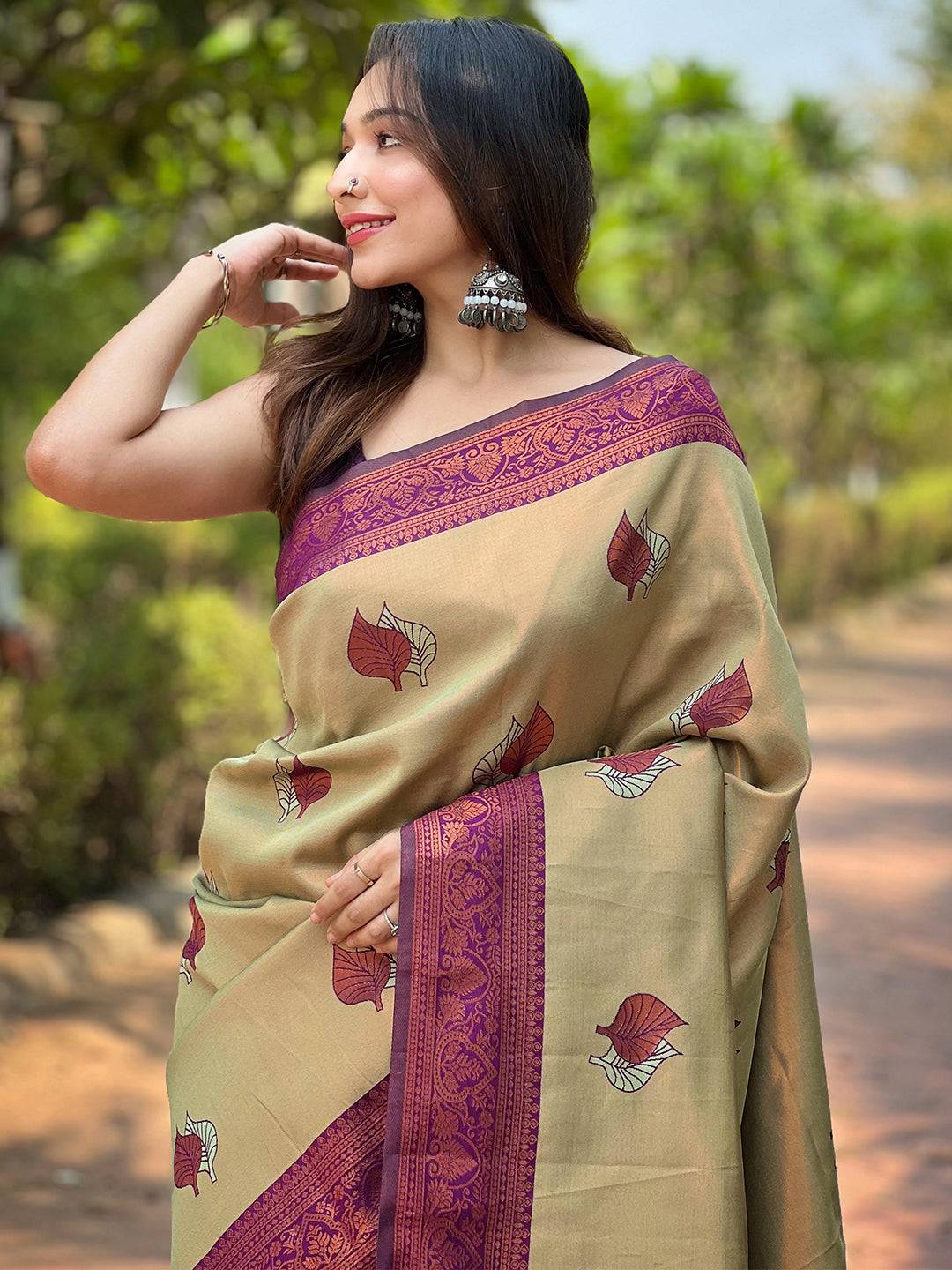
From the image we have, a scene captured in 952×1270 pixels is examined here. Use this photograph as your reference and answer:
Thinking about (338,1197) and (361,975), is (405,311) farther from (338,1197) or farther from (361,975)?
(338,1197)

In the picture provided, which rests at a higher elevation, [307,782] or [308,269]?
[308,269]

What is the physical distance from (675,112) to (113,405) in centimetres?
1057

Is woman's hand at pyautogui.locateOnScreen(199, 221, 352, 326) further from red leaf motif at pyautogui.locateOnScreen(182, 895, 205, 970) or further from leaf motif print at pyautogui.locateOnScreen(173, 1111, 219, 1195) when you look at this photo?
leaf motif print at pyautogui.locateOnScreen(173, 1111, 219, 1195)

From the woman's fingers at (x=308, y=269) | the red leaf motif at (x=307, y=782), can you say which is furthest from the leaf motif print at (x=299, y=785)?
the woman's fingers at (x=308, y=269)

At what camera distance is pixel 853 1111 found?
175 inches

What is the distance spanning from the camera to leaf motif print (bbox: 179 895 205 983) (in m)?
1.98

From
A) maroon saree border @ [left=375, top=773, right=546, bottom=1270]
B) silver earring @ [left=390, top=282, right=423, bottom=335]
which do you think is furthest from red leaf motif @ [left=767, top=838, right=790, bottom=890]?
silver earring @ [left=390, top=282, right=423, bottom=335]

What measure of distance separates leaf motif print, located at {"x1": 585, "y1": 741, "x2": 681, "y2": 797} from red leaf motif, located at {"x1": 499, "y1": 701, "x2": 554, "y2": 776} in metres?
0.07

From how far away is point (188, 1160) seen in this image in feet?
6.25

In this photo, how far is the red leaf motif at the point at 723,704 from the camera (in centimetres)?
184

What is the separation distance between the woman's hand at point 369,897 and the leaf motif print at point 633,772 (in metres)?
0.24

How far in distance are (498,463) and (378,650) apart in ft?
0.85

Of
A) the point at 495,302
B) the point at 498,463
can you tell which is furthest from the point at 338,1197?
the point at 495,302

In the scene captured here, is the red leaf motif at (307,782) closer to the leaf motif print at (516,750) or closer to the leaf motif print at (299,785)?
the leaf motif print at (299,785)
